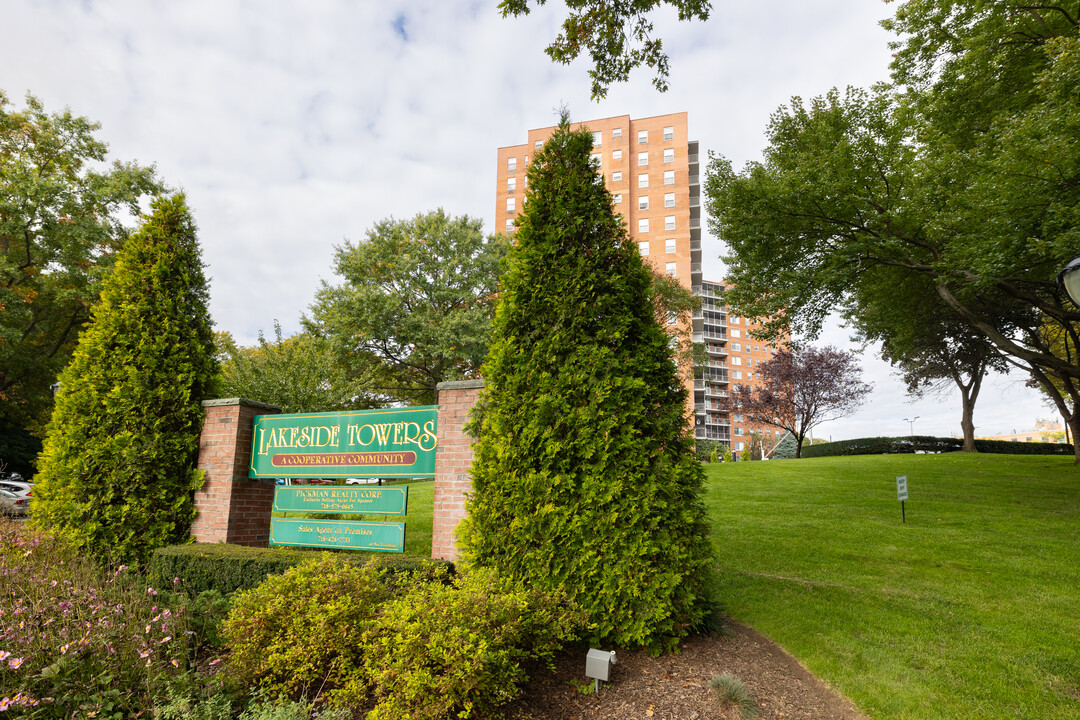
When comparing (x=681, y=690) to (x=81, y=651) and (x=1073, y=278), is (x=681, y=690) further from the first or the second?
(x=1073, y=278)

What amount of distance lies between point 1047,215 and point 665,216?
40.0m

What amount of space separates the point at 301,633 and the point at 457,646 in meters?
1.48

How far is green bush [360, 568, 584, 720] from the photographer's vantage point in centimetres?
311

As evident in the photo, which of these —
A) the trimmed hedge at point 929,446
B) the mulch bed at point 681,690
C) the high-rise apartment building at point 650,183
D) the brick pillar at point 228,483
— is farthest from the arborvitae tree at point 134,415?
the high-rise apartment building at point 650,183

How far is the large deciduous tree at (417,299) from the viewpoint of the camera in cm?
2284

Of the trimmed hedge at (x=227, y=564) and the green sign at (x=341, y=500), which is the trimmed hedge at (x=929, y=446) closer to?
the green sign at (x=341, y=500)

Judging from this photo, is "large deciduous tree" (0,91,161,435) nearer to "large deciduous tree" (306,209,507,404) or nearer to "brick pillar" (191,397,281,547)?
"large deciduous tree" (306,209,507,404)

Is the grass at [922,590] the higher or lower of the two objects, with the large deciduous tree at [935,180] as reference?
lower

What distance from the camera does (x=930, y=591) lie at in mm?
6465

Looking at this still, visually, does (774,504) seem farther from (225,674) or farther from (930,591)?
(225,674)

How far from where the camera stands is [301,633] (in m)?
3.88

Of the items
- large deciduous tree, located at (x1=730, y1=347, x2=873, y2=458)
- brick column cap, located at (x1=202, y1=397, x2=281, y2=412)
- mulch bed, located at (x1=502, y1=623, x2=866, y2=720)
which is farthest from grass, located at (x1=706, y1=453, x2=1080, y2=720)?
large deciduous tree, located at (x1=730, y1=347, x2=873, y2=458)

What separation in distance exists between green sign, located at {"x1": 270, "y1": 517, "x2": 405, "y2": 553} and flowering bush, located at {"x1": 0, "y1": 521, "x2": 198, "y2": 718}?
72.4 inches

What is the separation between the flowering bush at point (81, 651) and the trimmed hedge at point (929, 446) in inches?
1274
